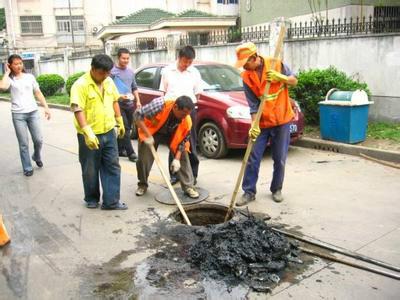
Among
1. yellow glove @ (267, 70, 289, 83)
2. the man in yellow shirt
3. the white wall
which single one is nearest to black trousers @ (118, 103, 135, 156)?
the man in yellow shirt

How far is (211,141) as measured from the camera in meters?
7.18

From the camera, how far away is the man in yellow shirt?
456 cm

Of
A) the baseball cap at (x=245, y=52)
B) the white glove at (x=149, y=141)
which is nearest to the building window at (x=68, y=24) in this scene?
the white glove at (x=149, y=141)

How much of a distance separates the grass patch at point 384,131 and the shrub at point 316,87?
64cm

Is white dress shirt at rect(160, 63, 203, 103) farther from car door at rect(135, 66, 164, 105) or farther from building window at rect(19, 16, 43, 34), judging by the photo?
building window at rect(19, 16, 43, 34)

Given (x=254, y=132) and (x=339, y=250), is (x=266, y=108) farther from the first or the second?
(x=339, y=250)

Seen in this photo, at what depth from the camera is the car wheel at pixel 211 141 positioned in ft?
23.0

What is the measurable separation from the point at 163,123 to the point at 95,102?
2.70 feet

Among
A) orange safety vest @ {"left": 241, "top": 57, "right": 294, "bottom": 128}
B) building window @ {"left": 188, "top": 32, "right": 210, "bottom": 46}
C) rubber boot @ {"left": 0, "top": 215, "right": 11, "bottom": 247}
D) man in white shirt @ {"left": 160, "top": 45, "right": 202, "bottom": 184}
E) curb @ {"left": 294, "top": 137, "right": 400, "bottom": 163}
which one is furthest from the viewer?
building window @ {"left": 188, "top": 32, "right": 210, "bottom": 46}

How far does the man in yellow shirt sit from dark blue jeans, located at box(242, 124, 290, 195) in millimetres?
1463

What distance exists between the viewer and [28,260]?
3.89 meters

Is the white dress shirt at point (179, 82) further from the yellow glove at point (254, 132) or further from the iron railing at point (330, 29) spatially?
the iron railing at point (330, 29)

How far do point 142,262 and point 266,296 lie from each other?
44.8 inches

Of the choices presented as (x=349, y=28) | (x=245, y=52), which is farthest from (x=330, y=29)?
(x=245, y=52)
